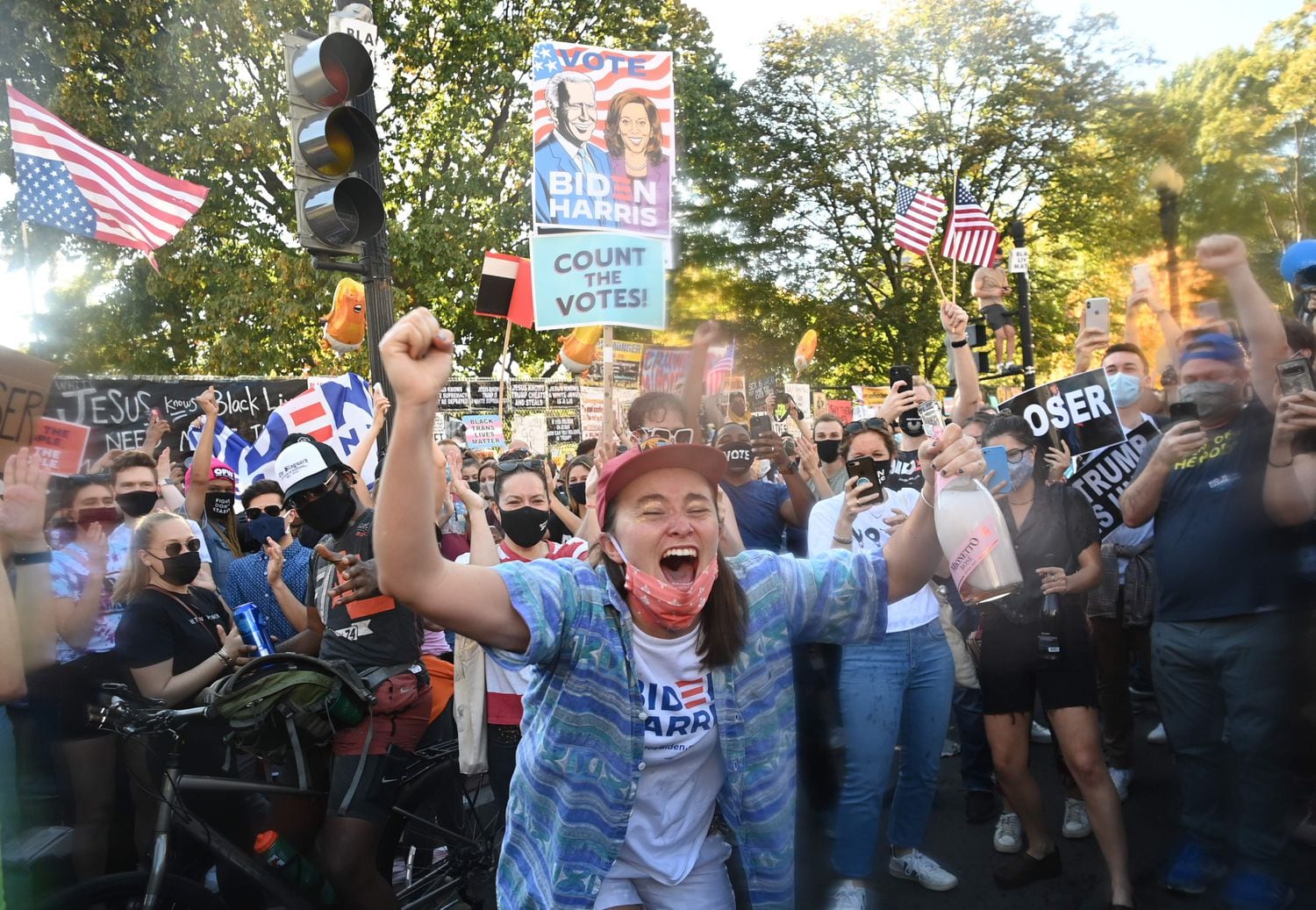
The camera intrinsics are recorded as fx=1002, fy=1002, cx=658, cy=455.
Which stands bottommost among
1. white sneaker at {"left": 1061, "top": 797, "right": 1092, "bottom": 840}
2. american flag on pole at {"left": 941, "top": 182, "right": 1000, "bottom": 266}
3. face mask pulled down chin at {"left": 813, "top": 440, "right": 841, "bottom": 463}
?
white sneaker at {"left": 1061, "top": 797, "right": 1092, "bottom": 840}

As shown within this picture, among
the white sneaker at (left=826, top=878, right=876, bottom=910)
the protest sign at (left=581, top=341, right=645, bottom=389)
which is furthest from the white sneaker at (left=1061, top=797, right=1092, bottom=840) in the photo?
the protest sign at (left=581, top=341, right=645, bottom=389)

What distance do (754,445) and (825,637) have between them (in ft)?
7.75

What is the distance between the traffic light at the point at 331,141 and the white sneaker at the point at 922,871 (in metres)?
3.80

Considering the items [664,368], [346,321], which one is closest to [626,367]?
[346,321]

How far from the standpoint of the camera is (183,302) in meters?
17.6

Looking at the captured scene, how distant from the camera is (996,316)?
656cm

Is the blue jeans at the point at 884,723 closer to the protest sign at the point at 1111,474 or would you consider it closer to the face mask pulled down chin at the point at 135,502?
the protest sign at the point at 1111,474

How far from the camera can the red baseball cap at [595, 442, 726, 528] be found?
243 cm

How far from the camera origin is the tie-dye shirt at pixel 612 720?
7.52 feet

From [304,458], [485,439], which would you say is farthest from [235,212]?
[304,458]

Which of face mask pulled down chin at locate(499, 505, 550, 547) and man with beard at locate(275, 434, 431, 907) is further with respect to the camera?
face mask pulled down chin at locate(499, 505, 550, 547)

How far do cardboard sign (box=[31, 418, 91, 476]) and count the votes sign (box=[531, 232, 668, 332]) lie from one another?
2901 mm

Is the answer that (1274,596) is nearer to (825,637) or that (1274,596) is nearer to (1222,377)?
(1222,377)

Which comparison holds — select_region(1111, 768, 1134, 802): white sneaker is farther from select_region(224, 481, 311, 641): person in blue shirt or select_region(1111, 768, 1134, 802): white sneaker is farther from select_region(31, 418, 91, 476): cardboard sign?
select_region(31, 418, 91, 476): cardboard sign
